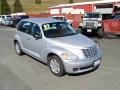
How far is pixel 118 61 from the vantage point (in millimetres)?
9758

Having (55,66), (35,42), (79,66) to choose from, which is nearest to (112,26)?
(35,42)

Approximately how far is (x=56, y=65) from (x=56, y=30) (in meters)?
1.58

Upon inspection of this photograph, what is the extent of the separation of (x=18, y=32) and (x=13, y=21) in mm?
26669

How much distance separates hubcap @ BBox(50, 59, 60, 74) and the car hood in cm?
54

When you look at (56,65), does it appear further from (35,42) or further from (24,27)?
(24,27)

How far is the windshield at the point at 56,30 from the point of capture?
28.9ft

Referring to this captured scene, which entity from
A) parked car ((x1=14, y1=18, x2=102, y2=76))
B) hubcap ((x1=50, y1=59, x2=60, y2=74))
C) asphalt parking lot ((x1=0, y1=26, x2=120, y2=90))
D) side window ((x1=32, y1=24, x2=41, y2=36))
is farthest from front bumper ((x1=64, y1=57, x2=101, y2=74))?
side window ((x1=32, y1=24, x2=41, y2=36))

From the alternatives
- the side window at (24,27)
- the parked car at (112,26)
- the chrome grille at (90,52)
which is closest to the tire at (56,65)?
the chrome grille at (90,52)

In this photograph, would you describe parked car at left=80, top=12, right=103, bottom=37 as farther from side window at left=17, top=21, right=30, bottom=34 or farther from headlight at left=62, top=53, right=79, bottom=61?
headlight at left=62, top=53, right=79, bottom=61

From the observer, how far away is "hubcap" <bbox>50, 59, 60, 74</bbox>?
26.0 ft

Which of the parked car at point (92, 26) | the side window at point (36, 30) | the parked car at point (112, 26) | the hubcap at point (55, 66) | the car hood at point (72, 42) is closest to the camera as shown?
the car hood at point (72, 42)

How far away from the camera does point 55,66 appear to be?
8.03 metres

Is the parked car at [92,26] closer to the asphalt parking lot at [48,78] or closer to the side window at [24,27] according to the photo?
the side window at [24,27]

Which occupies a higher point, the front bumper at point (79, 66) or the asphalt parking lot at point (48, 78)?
the front bumper at point (79, 66)
